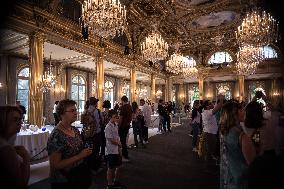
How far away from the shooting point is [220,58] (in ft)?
79.6

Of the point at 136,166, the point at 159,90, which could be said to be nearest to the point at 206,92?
the point at 159,90

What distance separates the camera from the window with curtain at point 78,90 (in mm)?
19922

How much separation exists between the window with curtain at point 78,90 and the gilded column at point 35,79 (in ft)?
35.1

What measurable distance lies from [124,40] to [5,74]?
27.1ft

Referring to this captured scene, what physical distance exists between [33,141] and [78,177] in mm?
4871

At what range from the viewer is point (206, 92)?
93.1 ft

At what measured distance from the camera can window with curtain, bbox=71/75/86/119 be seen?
65.4 ft

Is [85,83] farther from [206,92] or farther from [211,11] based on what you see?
[206,92]

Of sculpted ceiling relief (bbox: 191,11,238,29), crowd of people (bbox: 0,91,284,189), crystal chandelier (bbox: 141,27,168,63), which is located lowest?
crowd of people (bbox: 0,91,284,189)

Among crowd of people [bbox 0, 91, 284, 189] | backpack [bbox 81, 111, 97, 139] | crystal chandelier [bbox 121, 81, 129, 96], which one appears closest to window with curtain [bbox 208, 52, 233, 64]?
crystal chandelier [bbox 121, 81, 129, 96]

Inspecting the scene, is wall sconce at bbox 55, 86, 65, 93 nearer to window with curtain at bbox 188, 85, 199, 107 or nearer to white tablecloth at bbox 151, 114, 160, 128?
white tablecloth at bbox 151, 114, 160, 128

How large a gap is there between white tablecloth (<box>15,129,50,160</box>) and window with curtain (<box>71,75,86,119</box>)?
42.6 feet

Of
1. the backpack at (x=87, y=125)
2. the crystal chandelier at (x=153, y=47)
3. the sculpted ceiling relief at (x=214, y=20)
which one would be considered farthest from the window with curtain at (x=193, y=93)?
the backpack at (x=87, y=125)

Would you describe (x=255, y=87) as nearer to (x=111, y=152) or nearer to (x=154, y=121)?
(x=154, y=121)
